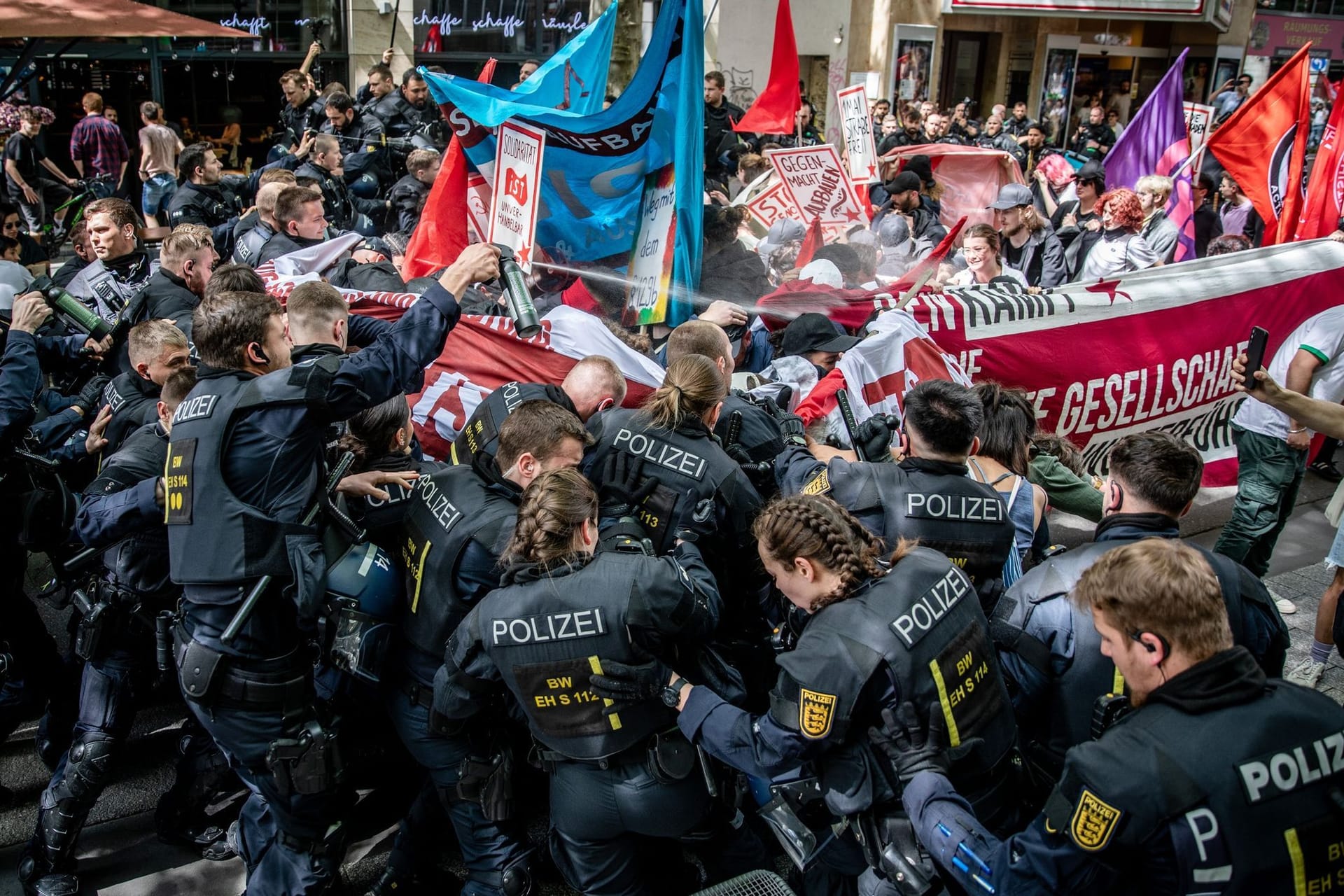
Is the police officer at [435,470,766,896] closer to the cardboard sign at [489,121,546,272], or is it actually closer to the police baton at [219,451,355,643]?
the police baton at [219,451,355,643]

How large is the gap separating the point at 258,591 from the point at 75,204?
1040 centimetres

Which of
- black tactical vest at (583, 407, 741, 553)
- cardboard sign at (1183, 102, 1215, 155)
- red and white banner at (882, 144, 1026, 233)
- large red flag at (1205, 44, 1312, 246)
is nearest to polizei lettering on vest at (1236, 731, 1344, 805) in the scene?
black tactical vest at (583, 407, 741, 553)

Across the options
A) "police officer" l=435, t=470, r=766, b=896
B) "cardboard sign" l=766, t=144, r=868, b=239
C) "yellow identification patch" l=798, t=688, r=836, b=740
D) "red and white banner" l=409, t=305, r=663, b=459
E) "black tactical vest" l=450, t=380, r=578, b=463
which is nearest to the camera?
"yellow identification patch" l=798, t=688, r=836, b=740

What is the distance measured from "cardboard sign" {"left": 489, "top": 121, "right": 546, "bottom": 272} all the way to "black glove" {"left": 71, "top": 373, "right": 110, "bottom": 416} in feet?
6.53

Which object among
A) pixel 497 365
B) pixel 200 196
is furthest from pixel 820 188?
pixel 200 196

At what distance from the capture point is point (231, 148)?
52.1 feet

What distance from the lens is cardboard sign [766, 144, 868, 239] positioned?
861 cm

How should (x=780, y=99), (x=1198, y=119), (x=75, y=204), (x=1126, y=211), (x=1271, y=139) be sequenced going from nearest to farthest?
(x=1126, y=211) → (x=1271, y=139) → (x=780, y=99) → (x=75, y=204) → (x=1198, y=119)

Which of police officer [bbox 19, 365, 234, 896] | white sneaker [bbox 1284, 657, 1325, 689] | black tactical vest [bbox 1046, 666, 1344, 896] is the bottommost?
white sneaker [bbox 1284, 657, 1325, 689]

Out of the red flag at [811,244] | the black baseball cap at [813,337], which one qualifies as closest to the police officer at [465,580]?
the black baseball cap at [813,337]

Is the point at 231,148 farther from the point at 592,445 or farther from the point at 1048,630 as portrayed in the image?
the point at 1048,630

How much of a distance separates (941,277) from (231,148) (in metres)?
12.4

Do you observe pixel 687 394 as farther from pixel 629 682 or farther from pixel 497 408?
pixel 629 682

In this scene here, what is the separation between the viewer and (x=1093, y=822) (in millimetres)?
2219
